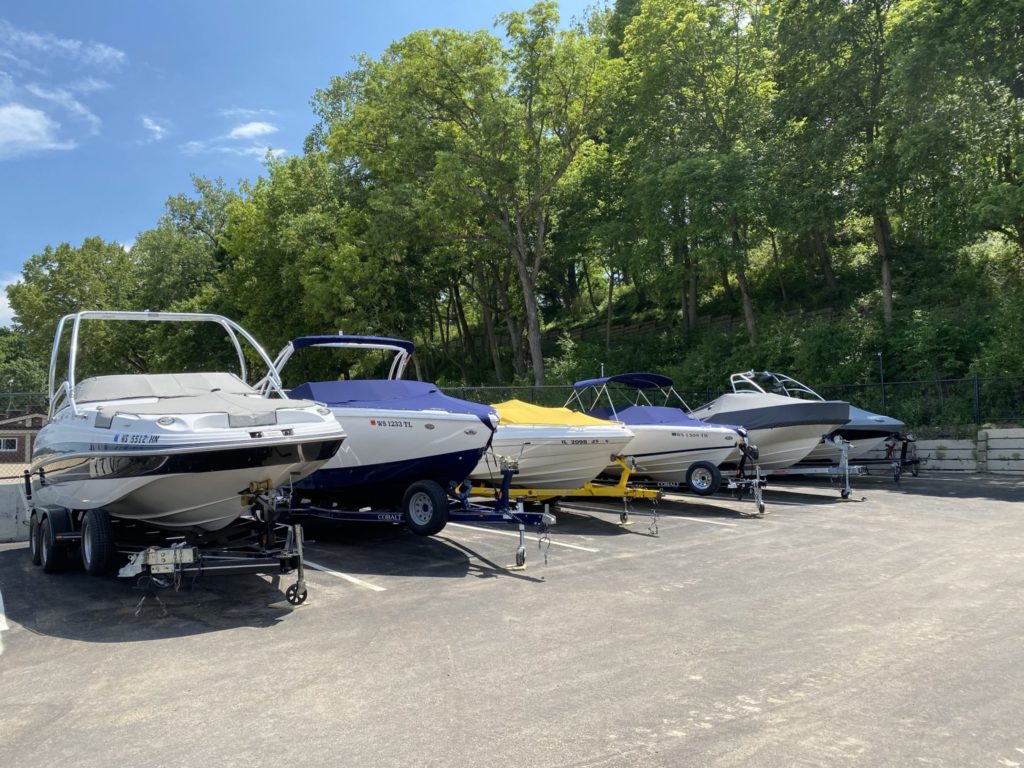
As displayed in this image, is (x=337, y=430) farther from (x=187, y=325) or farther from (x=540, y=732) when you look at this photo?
(x=187, y=325)

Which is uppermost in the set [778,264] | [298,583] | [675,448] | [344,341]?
[778,264]

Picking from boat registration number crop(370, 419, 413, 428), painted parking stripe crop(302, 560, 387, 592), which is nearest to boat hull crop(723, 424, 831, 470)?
boat registration number crop(370, 419, 413, 428)

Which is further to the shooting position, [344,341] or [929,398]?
[929,398]

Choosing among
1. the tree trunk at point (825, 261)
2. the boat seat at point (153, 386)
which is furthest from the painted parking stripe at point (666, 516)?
the tree trunk at point (825, 261)

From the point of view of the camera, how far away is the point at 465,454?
27.7ft

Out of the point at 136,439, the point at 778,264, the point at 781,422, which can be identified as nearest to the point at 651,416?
the point at 781,422

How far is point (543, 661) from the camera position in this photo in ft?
15.8

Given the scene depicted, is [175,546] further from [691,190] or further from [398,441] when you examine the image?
[691,190]

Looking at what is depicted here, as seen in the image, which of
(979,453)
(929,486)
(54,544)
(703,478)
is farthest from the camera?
(979,453)

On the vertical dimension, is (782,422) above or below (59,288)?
below

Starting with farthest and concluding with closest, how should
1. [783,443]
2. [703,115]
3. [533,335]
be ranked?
1. [533,335]
2. [703,115]
3. [783,443]

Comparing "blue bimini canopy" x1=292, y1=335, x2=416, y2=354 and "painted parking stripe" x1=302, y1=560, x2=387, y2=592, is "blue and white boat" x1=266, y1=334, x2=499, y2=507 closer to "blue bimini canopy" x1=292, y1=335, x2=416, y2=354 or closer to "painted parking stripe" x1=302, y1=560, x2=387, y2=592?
"blue bimini canopy" x1=292, y1=335, x2=416, y2=354

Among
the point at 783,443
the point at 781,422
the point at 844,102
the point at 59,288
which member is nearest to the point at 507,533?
the point at 781,422

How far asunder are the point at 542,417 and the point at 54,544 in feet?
19.2
